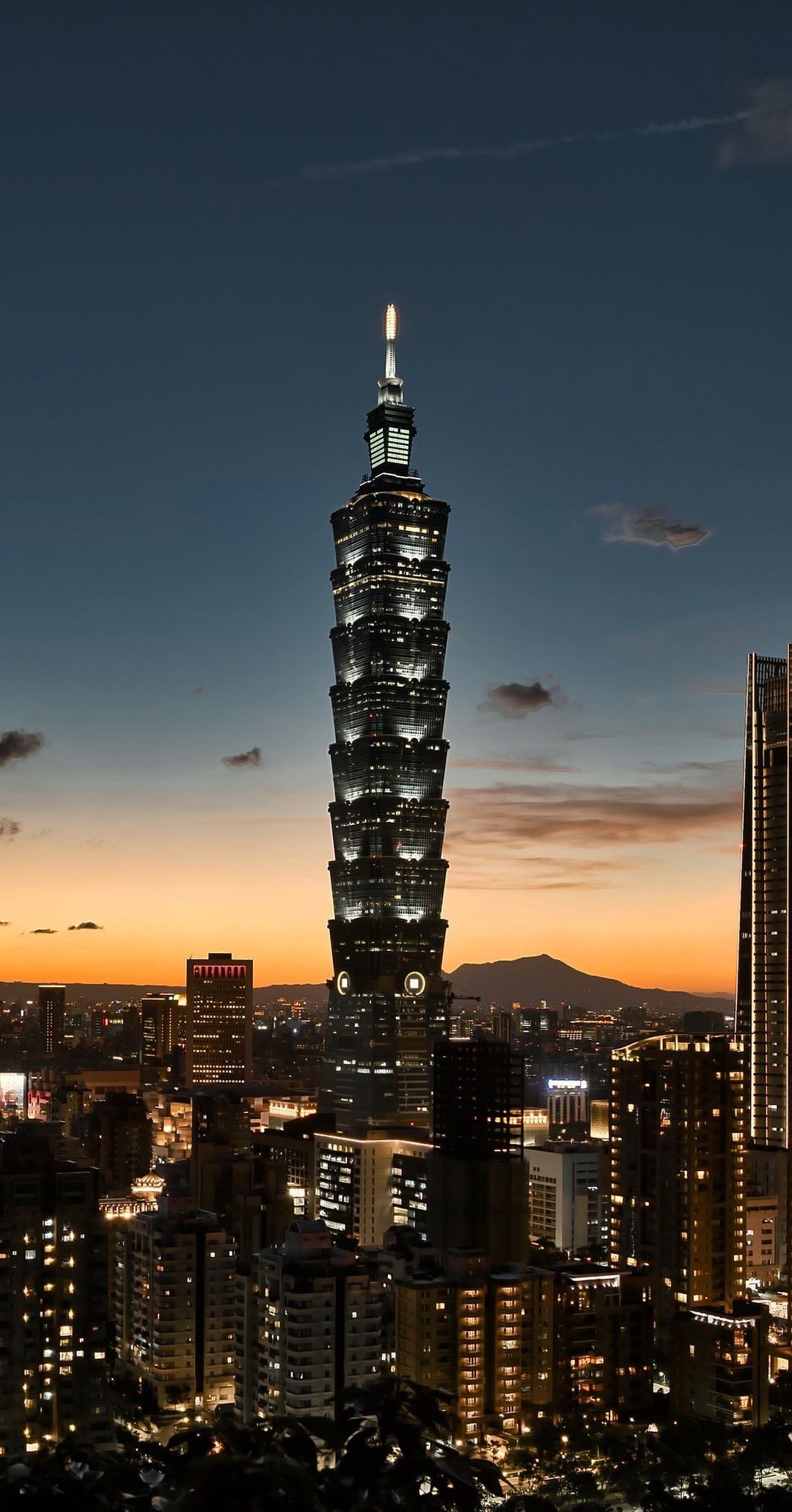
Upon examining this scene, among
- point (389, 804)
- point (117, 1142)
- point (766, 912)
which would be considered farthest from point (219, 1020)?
point (766, 912)

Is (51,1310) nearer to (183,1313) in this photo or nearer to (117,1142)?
(183,1313)

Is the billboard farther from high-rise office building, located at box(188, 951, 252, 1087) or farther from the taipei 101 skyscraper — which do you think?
the taipei 101 skyscraper

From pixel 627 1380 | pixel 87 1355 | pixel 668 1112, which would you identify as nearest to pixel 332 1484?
pixel 87 1355

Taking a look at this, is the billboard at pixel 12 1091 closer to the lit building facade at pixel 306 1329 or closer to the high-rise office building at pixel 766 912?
the high-rise office building at pixel 766 912

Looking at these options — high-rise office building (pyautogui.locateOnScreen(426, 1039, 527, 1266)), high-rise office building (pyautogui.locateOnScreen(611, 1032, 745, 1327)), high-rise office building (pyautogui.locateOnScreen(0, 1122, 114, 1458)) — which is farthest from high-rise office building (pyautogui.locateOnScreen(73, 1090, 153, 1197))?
high-rise office building (pyautogui.locateOnScreen(0, 1122, 114, 1458))

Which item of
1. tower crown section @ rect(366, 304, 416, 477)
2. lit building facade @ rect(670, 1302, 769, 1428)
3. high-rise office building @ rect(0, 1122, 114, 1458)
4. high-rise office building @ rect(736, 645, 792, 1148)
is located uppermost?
tower crown section @ rect(366, 304, 416, 477)
